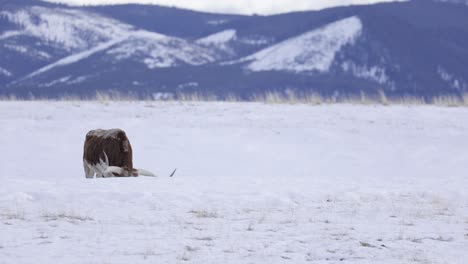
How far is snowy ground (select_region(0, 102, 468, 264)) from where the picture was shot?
6688mm

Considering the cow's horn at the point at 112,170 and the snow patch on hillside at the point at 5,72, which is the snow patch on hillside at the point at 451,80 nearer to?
the snow patch on hillside at the point at 5,72

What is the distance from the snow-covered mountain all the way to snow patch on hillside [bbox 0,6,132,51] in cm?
20

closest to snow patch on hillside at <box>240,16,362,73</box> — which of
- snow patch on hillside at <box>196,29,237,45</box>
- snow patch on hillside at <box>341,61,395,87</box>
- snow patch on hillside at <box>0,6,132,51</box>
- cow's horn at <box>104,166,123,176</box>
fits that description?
snow patch on hillside at <box>341,61,395,87</box>

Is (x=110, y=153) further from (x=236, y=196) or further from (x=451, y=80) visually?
(x=451, y=80)

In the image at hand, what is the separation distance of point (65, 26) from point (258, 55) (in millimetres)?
42700

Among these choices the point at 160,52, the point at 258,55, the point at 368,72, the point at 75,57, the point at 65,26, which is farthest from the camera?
the point at 65,26

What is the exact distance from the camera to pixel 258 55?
405 ft

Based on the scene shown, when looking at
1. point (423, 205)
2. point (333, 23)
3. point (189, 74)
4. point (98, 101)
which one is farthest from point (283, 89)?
point (423, 205)

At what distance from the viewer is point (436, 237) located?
24.1ft

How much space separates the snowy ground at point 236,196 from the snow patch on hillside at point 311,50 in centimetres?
8982

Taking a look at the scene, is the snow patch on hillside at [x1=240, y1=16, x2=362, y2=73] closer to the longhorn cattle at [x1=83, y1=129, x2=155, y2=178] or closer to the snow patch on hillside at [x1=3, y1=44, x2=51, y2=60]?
the snow patch on hillside at [x1=3, y1=44, x2=51, y2=60]

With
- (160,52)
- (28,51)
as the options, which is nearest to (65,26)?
(28,51)

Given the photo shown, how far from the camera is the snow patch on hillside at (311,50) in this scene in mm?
112625

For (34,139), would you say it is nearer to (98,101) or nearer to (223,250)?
(98,101)
